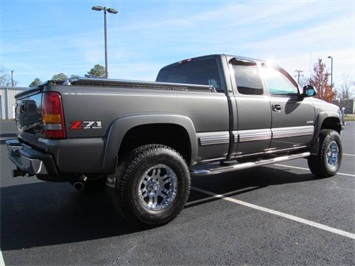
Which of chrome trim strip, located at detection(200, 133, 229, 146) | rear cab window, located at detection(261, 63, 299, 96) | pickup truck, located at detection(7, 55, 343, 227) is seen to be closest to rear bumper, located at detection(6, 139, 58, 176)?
pickup truck, located at detection(7, 55, 343, 227)

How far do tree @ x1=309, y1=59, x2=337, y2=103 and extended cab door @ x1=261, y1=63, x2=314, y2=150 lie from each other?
117 feet

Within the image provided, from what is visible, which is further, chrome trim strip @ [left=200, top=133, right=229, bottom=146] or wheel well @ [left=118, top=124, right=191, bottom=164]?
chrome trim strip @ [left=200, top=133, right=229, bottom=146]

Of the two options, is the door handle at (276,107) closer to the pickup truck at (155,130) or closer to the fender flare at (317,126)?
the pickup truck at (155,130)

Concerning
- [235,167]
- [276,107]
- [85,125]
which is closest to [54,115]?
[85,125]

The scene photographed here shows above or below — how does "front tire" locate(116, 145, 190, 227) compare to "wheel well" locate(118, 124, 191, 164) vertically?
below

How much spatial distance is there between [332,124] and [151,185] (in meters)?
4.46

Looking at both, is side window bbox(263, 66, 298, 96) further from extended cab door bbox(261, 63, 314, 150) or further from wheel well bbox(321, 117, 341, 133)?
wheel well bbox(321, 117, 341, 133)

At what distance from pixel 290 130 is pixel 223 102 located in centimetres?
163

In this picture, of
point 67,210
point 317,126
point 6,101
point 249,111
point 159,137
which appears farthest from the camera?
point 6,101

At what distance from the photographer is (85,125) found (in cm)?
333

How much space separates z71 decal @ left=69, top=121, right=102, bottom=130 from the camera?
129 inches

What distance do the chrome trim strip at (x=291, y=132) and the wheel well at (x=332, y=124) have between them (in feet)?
2.45

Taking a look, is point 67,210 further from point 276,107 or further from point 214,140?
point 276,107

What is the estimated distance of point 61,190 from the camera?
550 cm
